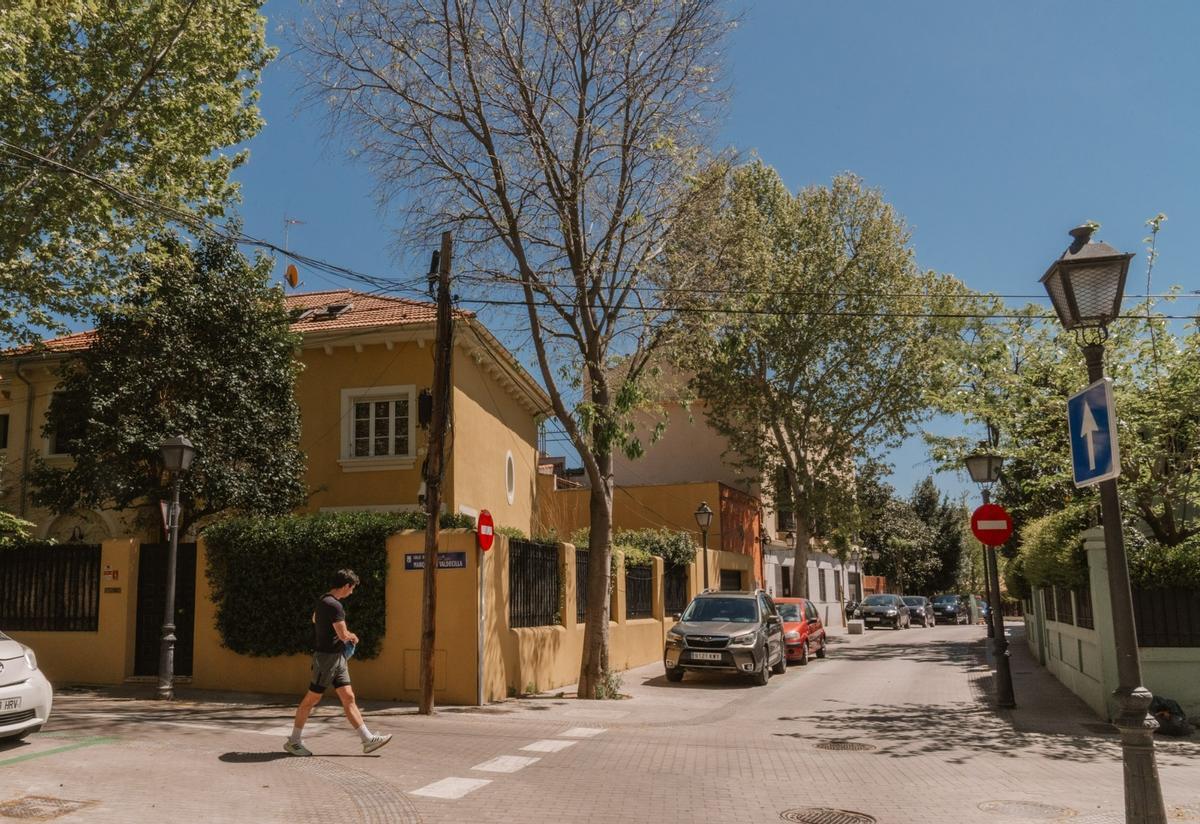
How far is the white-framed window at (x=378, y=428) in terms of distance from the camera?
20.7 meters

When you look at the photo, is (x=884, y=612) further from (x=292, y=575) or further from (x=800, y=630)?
(x=292, y=575)

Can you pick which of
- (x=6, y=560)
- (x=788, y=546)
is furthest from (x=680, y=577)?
(x=788, y=546)

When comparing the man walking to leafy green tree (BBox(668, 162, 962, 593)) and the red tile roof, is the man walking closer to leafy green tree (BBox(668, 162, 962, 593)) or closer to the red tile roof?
the red tile roof

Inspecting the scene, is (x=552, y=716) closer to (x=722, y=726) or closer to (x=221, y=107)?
(x=722, y=726)

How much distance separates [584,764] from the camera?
31.7 ft

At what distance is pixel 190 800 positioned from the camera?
739cm

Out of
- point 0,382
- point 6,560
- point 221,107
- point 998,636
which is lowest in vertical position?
point 998,636

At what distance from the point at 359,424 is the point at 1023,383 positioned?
45.0ft

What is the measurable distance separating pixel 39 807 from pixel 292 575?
7.92 m

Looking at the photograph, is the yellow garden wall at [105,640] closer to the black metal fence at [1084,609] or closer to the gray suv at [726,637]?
the gray suv at [726,637]

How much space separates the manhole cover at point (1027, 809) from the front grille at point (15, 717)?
875 cm

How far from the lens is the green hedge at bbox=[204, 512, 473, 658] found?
1446 cm

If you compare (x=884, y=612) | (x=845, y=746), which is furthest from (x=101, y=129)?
(x=884, y=612)

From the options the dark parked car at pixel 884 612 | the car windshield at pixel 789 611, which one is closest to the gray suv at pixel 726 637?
the car windshield at pixel 789 611
